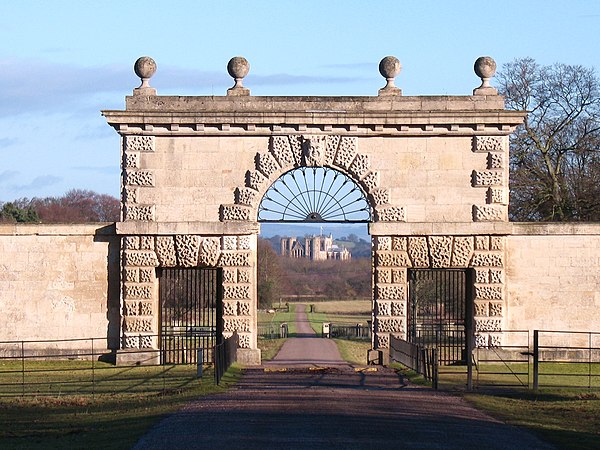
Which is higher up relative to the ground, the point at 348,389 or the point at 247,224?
the point at 247,224

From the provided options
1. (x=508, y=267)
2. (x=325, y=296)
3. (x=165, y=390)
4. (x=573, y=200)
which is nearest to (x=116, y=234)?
(x=165, y=390)

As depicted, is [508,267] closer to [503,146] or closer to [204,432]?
[503,146]

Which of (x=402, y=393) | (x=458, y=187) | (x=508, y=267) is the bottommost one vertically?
(x=402, y=393)

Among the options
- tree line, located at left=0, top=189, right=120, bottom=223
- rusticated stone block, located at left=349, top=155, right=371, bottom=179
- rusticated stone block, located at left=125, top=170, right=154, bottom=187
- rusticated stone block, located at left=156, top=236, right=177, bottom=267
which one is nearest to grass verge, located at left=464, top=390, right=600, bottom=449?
rusticated stone block, located at left=349, top=155, right=371, bottom=179

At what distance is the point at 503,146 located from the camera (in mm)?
27641

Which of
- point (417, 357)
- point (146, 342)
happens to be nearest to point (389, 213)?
point (417, 357)

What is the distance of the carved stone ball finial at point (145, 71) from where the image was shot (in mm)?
27812

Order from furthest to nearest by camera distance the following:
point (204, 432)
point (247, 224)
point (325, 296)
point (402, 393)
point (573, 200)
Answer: point (325, 296), point (573, 200), point (247, 224), point (402, 393), point (204, 432)

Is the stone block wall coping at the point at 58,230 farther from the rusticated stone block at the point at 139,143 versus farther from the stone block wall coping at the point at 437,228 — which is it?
the stone block wall coping at the point at 437,228

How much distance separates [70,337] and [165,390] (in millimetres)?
6522

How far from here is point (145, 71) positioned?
27.9 meters

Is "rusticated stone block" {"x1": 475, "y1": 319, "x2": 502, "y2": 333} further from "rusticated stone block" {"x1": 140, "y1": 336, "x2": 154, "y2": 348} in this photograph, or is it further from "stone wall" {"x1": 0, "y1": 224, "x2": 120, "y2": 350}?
"stone wall" {"x1": 0, "y1": 224, "x2": 120, "y2": 350}

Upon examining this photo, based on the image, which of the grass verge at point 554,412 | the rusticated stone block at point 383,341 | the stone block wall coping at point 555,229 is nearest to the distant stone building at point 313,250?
the stone block wall coping at point 555,229

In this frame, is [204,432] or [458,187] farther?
[458,187]
